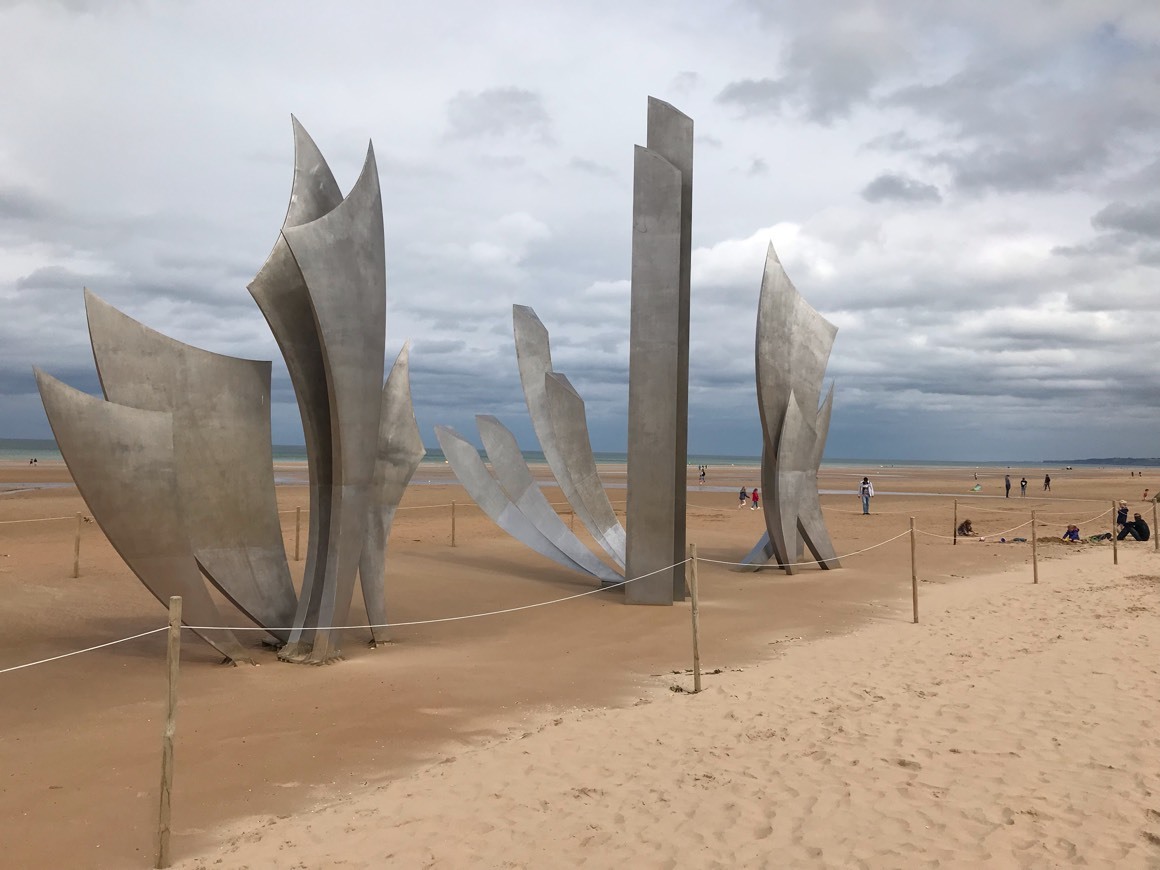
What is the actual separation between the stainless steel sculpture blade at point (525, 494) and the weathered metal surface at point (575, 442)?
0.36 metres

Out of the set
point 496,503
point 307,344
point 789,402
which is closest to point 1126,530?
point 789,402

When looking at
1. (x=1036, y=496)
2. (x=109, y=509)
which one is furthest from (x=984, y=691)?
(x=1036, y=496)

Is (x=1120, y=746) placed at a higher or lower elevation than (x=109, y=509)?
lower

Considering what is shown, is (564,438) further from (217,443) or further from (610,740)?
(610,740)

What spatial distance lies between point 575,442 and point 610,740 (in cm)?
708

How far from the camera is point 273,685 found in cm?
716

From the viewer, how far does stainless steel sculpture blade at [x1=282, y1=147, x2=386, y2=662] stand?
7.53 m

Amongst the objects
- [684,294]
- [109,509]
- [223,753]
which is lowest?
[223,753]

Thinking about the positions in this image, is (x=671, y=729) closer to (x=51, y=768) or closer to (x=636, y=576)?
(x=51, y=768)

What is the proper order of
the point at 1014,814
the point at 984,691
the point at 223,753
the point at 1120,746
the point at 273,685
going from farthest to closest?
1. the point at 273,685
2. the point at 984,691
3. the point at 223,753
4. the point at 1120,746
5. the point at 1014,814

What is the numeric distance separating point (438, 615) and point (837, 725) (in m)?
5.79

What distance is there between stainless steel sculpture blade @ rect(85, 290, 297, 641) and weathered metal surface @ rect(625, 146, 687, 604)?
474 centimetres

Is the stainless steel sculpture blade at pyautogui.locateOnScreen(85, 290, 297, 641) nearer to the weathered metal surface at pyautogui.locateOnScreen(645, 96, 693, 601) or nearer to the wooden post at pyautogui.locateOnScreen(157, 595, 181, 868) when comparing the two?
the wooden post at pyautogui.locateOnScreen(157, 595, 181, 868)

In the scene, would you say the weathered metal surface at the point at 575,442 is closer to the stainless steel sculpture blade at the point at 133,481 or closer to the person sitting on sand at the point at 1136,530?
the stainless steel sculpture blade at the point at 133,481
